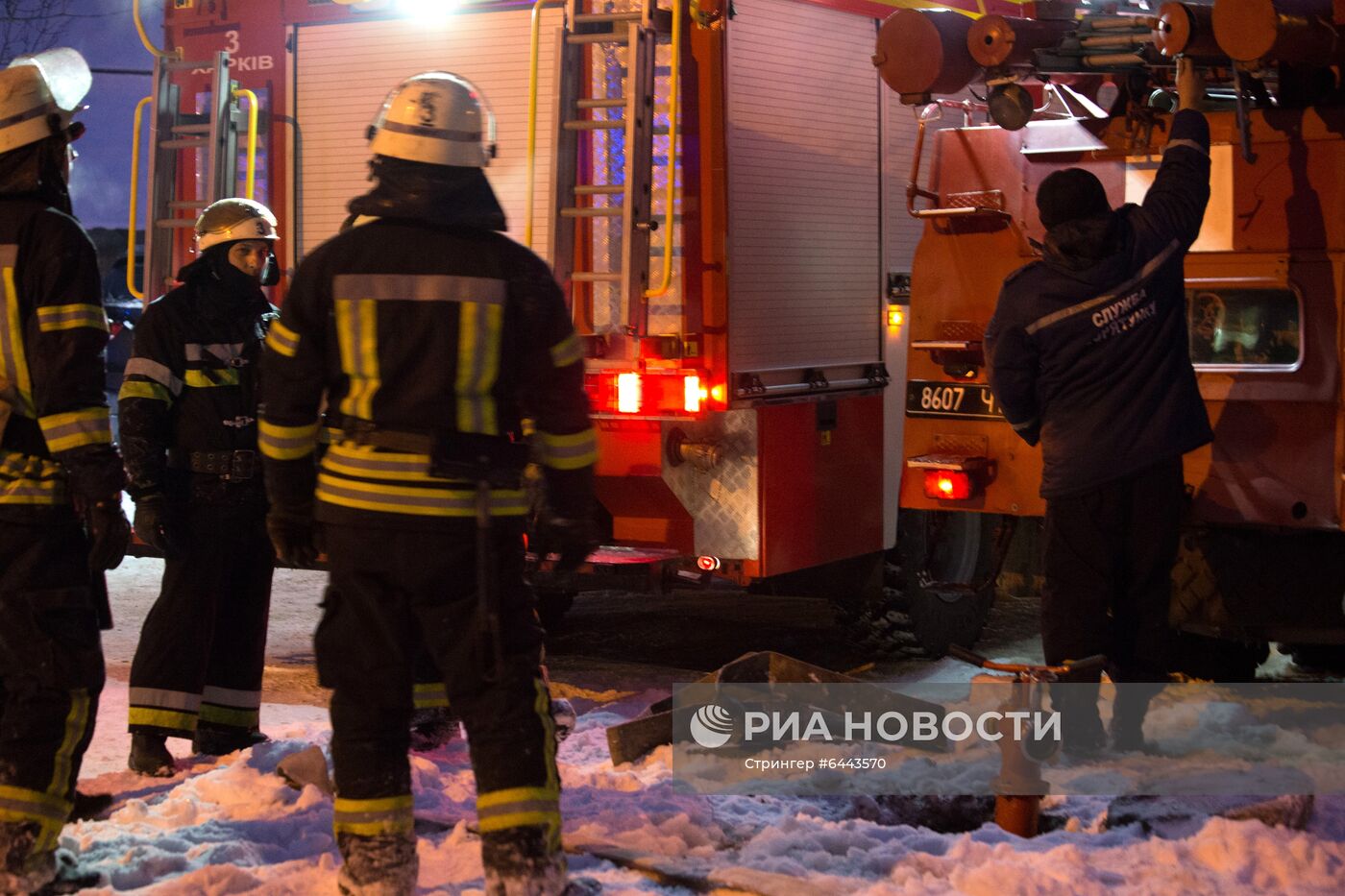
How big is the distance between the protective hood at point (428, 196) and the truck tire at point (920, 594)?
381cm

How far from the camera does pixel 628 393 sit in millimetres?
6621

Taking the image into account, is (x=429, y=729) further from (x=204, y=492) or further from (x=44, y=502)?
(x=44, y=502)

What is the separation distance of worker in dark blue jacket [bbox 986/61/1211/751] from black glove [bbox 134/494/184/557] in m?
2.78

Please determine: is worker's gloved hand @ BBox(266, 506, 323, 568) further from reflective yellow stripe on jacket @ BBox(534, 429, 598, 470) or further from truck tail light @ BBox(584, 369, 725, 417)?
truck tail light @ BBox(584, 369, 725, 417)

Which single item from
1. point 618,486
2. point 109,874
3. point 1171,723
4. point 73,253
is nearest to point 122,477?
point 73,253

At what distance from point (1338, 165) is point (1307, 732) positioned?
6.40 feet

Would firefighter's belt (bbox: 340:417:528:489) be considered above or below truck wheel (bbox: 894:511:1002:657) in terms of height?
above

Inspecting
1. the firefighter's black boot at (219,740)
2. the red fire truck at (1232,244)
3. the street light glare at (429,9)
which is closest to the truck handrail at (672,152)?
the red fire truck at (1232,244)

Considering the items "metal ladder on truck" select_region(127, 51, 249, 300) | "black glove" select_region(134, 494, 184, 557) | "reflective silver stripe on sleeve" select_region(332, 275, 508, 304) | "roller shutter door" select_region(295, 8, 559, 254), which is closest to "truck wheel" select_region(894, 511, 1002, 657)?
"roller shutter door" select_region(295, 8, 559, 254)

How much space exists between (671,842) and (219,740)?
2.01 m

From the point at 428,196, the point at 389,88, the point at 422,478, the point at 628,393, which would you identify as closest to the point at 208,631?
the point at 628,393

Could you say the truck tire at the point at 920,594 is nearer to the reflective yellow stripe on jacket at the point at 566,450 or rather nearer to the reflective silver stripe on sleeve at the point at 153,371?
the reflective silver stripe on sleeve at the point at 153,371

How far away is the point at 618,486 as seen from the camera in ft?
22.3

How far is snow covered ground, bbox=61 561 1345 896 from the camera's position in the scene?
4047 millimetres
